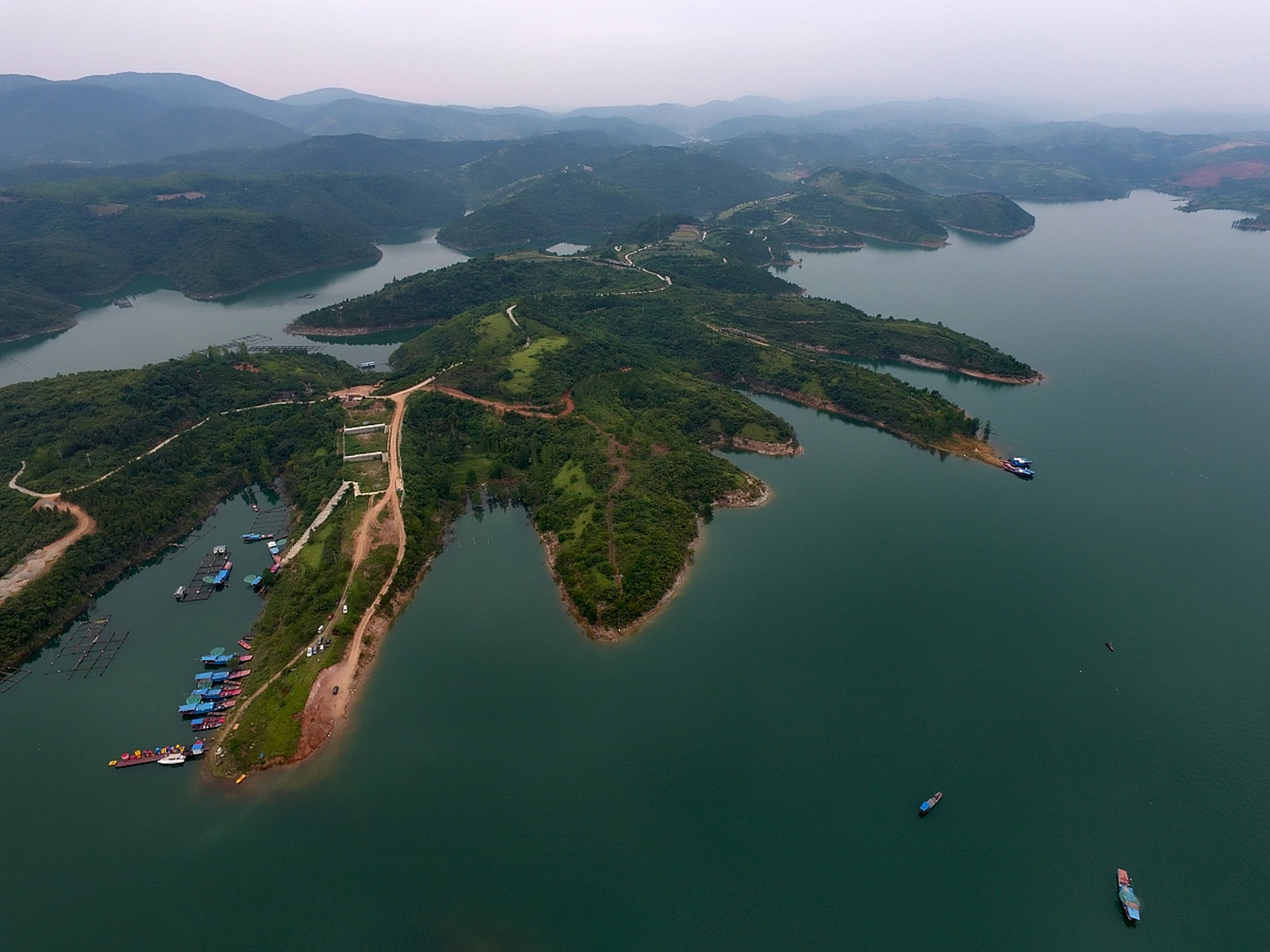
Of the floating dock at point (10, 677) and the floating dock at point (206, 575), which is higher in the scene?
the floating dock at point (206, 575)

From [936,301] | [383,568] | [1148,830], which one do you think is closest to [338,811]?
[383,568]

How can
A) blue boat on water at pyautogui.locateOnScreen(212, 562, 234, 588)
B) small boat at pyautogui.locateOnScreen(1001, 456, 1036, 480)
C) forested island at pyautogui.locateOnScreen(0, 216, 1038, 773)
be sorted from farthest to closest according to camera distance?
1. small boat at pyautogui.locateOnScreen(1001, 456, 1036, 480)
2. blue boat on water at pyautogui.locateOnScreen(212, 562, 234, 588)
3. forested island at pyautogui.locateOnScreen(0, 216, 1038, 773)

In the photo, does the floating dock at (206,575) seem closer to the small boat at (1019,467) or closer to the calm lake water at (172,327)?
the calm lake water at (172,327)

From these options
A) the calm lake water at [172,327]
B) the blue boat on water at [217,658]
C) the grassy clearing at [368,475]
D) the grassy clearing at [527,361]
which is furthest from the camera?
the calm lake water at [172,327]

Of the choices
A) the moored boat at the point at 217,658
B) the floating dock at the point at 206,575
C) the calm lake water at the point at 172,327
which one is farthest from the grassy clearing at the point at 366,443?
the calm lake water at the point at 172,327

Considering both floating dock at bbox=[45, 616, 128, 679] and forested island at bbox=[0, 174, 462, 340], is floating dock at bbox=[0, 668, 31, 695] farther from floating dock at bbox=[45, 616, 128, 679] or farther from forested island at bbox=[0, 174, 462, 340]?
forested island at bbox=[0, 174, 462, 340]

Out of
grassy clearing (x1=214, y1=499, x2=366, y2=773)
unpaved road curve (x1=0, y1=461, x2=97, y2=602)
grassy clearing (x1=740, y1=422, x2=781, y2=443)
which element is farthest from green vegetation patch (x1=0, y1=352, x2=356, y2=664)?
grassy clearing (x1=740, y1=422, x2=781, y2=443)

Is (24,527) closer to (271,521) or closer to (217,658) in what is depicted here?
(271,521)

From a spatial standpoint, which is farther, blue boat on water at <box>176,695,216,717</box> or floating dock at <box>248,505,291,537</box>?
floating dock at <box>248,505,291,537</box>
